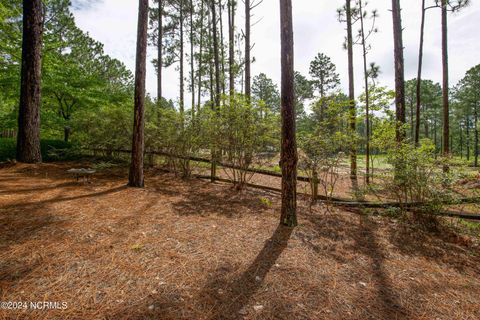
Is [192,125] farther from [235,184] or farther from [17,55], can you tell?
[17,55]

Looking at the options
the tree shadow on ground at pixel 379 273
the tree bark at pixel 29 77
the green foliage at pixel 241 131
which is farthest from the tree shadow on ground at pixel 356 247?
the tree bark at pixel 29 77

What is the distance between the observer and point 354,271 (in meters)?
2.71

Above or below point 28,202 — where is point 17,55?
above

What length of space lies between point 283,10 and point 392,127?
5.14 metres

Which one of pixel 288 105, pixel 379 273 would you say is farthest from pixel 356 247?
pixel 288 105

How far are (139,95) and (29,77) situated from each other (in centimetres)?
376

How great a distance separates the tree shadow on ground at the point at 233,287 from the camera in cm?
188

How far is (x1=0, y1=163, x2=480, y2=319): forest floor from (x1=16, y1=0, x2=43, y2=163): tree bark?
245 centimetres

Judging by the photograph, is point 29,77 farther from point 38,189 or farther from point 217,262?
point 217,262

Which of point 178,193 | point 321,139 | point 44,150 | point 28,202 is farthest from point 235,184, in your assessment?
point 44,150

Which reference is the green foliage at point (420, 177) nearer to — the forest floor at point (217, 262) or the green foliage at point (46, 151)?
the forest floor at point (217, 262)

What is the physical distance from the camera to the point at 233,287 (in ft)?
7.16

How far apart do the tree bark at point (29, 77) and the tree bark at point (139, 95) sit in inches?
138

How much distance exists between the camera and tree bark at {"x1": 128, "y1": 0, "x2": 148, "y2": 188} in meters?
5.49
